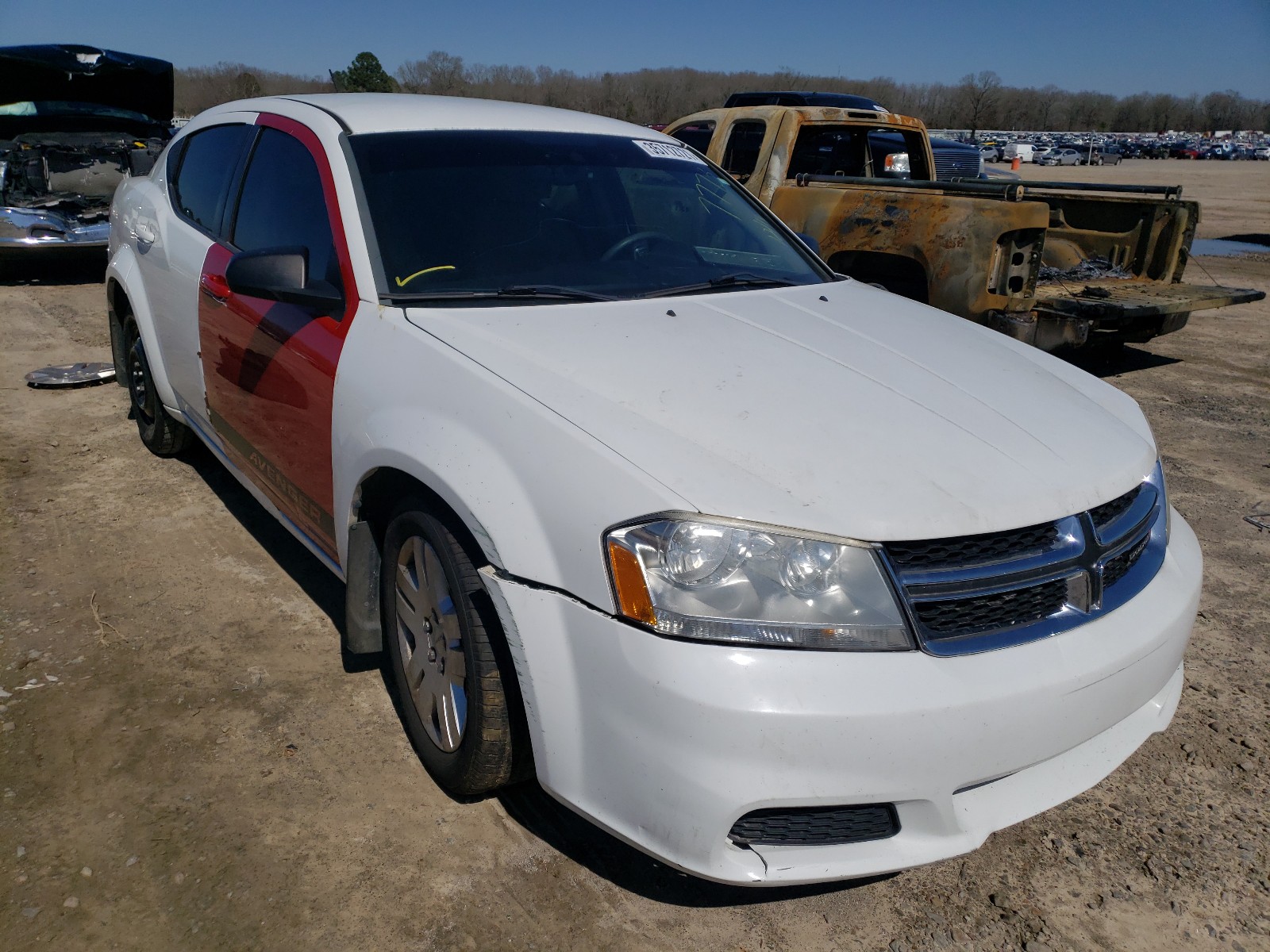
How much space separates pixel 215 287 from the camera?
11.1ft

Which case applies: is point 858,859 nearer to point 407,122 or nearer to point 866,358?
point 866,358

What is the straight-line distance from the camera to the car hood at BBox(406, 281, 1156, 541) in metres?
1.90

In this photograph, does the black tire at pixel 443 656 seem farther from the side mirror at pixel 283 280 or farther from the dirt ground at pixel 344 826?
the side mirror at pixel 283 280

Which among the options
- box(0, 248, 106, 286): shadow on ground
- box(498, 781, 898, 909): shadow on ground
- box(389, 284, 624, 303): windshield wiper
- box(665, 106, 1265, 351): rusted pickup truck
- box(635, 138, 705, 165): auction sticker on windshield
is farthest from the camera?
box(0, 248, 106, 286): shadow on ground

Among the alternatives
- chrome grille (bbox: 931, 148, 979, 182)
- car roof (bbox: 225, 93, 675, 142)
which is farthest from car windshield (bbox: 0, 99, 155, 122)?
chrome grille (bbox: 931, 148, 979, 182)

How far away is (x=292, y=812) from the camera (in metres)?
2.41

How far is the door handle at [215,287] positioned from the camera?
3.29 meters

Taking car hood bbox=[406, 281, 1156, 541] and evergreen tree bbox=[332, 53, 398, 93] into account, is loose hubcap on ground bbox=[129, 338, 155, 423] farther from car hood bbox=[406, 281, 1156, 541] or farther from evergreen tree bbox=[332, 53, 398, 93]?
evergreen tree bbox=[332, 53, 398, 93]

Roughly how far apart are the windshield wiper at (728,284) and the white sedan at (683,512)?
15 millimetres

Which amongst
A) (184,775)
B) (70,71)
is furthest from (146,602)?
(70,71)

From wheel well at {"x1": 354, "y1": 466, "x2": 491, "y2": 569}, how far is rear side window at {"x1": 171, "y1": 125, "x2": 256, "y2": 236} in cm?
156

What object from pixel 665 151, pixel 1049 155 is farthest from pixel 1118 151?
pixel 665 151

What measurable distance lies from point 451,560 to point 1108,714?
1.45m

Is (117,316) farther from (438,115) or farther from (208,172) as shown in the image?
(438,115)
